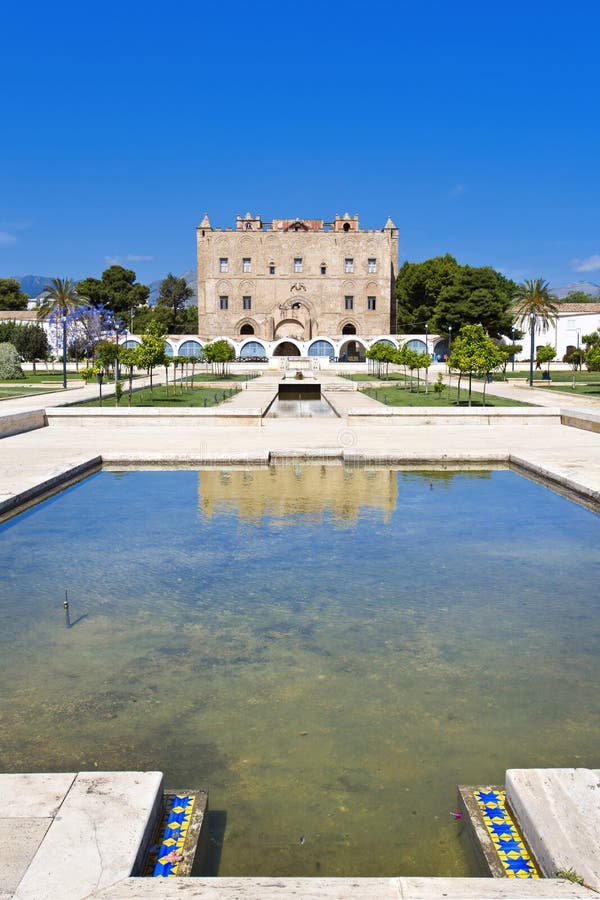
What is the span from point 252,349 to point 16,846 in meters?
58.9

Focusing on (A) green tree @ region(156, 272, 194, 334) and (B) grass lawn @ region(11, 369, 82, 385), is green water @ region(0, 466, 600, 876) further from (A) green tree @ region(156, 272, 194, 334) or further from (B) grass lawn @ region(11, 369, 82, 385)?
(A) green tree @ region(156, 272, 194, 334)

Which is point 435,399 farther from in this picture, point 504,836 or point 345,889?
point 345,889

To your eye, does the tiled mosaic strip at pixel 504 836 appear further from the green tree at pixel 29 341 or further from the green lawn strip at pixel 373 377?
the green tree at pixel 29 341

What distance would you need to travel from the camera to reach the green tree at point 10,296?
262 ft

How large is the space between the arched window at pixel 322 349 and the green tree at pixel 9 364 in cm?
2790

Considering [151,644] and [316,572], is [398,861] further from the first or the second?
[316,572]

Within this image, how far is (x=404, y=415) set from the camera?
18141 millimetres

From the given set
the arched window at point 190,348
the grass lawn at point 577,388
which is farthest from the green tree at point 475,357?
the arched window at point 190,348

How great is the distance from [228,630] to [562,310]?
60.9m

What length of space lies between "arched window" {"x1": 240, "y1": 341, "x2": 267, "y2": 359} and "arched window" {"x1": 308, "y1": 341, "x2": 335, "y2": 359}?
403cm

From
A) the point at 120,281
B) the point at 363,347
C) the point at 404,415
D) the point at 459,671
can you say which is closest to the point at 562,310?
the point at 363,347

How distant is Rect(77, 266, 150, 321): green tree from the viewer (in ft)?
252

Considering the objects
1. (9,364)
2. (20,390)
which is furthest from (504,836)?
(9,364)

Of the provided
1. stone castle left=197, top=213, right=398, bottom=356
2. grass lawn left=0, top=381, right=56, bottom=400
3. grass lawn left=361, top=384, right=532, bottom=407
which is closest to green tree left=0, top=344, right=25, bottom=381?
grass lawn left=0, top=381, right=56, bottom=400
